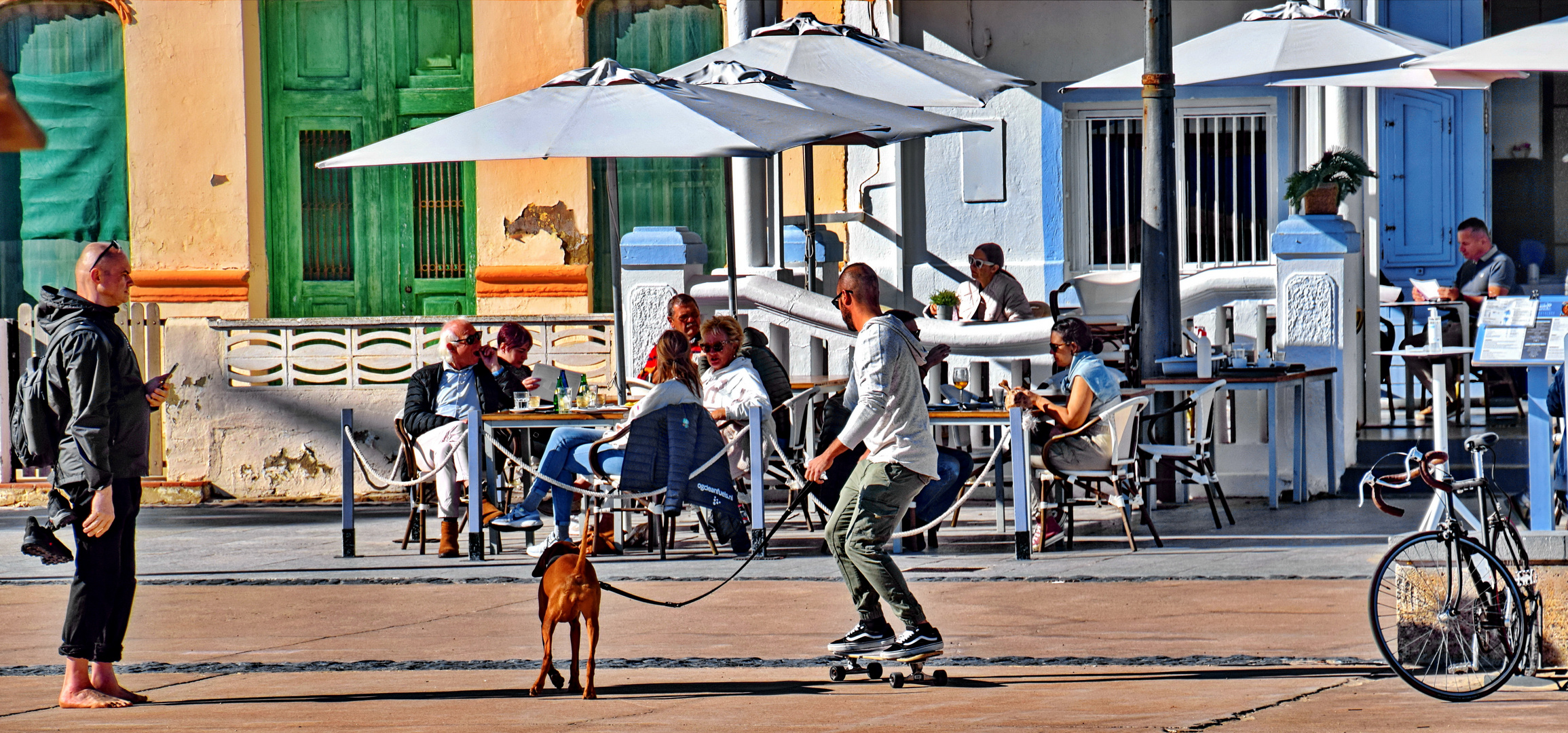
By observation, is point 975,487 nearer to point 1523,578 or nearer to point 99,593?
point 1523,578

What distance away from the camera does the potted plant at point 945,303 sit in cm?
1384

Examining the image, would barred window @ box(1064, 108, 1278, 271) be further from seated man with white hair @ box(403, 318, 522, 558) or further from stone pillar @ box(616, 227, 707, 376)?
seated man with white hair @ box(403, 318, 522, 558)

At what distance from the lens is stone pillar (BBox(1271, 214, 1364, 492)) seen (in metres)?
12.4

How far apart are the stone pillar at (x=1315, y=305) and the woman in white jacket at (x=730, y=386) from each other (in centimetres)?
334

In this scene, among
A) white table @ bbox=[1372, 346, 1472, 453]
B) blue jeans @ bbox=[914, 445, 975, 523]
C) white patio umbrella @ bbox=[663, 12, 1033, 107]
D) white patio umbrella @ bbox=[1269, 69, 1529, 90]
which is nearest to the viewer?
white table @ bbox=[1372, 346, 1472, 453]

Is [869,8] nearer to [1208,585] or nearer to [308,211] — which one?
[308,211]

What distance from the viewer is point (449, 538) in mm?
11242

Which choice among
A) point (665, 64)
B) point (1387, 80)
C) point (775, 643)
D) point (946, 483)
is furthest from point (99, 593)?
point (665, 64)

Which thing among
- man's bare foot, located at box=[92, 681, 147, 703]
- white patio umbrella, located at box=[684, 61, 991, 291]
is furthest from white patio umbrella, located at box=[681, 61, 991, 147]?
man's bare foot, located at box=[92, 681, 147, 703]

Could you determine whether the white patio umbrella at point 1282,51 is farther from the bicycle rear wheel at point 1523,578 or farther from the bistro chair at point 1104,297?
the bicycle rear wheel at point 1523,578

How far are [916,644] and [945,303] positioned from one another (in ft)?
21.3

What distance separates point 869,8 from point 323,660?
8703 mm

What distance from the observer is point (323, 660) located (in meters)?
8.28

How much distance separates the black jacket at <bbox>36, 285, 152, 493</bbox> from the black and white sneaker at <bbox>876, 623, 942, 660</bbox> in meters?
2.71
